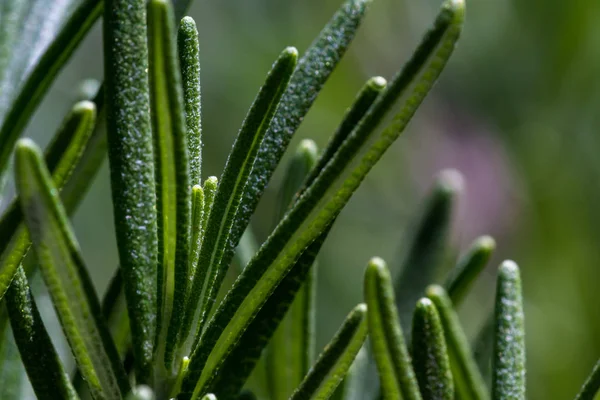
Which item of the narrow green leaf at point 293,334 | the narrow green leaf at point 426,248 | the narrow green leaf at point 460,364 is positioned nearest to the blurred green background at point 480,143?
the narrow green leaf at point 426,248

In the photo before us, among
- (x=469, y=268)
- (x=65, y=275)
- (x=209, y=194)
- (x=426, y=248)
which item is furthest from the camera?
(x=426, y=248)

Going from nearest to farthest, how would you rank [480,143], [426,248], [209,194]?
[209,194] < [426,248] < [480,143]

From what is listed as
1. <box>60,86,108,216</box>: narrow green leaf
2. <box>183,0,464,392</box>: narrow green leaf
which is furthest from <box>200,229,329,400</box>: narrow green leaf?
<box>60,86,108,216</box>: narrow green leaf

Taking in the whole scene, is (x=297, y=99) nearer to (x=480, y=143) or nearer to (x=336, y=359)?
(x=336, y=359)

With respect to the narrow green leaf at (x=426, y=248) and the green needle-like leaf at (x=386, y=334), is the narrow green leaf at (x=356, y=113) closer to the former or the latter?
the green needle-like leaf at (x=386, y=334)

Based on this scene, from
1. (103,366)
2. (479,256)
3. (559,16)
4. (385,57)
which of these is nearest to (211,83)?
A: (385,57)

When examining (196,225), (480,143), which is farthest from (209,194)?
(480,143)

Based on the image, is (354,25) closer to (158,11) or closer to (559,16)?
(158,11)
